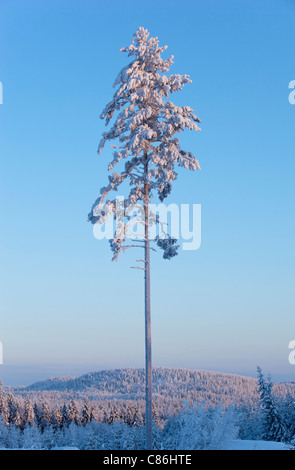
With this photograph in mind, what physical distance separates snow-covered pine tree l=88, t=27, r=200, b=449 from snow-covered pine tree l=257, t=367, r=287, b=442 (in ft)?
79.8

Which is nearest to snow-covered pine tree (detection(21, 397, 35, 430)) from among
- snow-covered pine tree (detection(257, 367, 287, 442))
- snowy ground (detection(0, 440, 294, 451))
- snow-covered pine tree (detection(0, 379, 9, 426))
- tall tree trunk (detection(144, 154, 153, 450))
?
snow-covered pine tree (detection(0, 379, 9, 426))

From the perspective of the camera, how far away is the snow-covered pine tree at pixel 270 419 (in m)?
42.0

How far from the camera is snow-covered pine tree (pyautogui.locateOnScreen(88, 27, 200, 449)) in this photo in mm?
23547

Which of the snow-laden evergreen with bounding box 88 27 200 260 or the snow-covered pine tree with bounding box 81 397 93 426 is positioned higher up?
the snow-laden evergreen with bounding box 88 27 200 260

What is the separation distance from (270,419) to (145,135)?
30.6 meters

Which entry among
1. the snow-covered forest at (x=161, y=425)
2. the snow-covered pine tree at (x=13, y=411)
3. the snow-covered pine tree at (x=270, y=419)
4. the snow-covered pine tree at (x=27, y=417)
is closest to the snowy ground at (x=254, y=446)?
the snow-covered forest at (x=161, y=425)

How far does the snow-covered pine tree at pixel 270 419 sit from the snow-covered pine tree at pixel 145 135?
24335mm

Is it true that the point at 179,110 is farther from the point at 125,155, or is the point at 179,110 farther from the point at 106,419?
the point at 106,419

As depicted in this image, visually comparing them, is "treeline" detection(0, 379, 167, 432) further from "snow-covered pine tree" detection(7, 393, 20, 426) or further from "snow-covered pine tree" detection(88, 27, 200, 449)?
"snow-covered pine tree" detection(88, 27, 200, 449)

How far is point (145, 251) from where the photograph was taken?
79.2 feet

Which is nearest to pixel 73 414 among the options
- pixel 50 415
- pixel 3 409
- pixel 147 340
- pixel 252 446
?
pixel 50 415

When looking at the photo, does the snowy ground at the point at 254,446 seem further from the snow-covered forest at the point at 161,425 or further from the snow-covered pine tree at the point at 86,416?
the snow-covered pine tree at the point at 86,416
